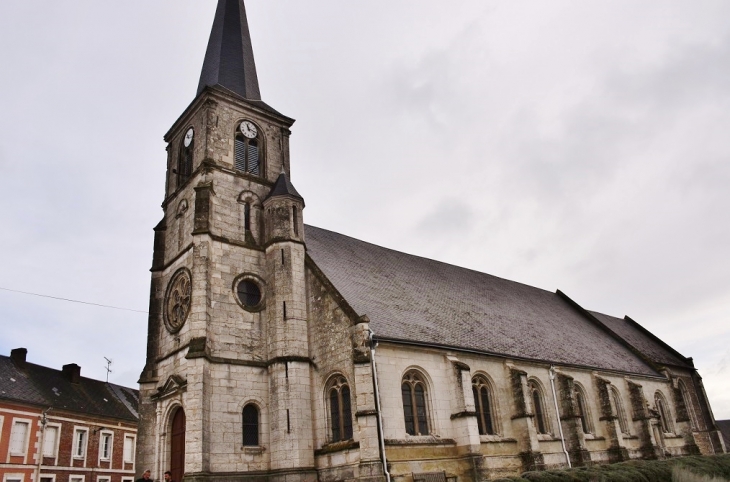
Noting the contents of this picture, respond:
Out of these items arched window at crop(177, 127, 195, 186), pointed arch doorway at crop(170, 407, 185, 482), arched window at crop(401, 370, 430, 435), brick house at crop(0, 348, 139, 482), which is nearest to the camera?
arched window at crop(401, 370, 430, 435)

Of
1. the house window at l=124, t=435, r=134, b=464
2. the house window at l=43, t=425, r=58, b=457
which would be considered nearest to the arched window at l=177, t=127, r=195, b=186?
the house window at l=43, t=425, r=58, b=457

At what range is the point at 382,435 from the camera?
18.5m

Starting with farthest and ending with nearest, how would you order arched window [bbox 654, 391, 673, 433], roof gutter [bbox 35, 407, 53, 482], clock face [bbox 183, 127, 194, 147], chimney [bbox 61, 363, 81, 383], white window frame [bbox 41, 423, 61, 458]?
chimney [bbox 61, 363, 81, 383] → arched window [bbox 654, 391, 673, 433] → white window frame [bbox 41, 423, 61, 458] → roof gutter [bbox 35, 407, 53, 482] → clock face [bbox 183, 127, 194, 147]

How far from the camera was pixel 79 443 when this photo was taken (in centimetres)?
3588

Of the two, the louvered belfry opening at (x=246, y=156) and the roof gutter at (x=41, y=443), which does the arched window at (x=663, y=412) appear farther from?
the roof gutter at (x=41, y=443)

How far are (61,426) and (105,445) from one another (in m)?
4.78

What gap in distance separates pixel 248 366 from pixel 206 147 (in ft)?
30.7

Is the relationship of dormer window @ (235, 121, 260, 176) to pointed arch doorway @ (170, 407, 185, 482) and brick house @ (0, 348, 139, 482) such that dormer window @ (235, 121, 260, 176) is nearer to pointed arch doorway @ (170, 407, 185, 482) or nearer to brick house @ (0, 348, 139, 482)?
pointed arch doorway @ (170, 407, 185, 482)

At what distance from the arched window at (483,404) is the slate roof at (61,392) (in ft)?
81.1

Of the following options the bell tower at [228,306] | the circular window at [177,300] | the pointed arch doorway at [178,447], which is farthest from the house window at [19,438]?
the pointed arch doorway at [178,447]

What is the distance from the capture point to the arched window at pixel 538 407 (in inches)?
1000

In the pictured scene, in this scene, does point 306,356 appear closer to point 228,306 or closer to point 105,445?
point 228,306

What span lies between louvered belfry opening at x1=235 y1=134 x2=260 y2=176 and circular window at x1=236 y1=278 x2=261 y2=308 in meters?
5.32

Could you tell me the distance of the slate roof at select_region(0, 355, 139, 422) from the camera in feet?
108
